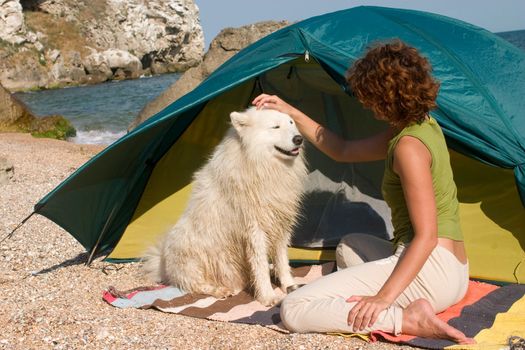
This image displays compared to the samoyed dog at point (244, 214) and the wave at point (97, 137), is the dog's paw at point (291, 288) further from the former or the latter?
the wave at point (97, 137)

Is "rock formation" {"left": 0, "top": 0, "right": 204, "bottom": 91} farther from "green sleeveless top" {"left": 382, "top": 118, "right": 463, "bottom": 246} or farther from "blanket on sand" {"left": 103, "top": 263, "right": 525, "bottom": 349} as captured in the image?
"green sleeveless top" {"left": 382, "top": 118, "right": 463, "bottom": 246}

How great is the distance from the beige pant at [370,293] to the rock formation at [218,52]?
21.8 ft

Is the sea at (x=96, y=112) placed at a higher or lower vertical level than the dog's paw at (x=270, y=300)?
lower

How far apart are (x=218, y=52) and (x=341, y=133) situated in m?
5.05

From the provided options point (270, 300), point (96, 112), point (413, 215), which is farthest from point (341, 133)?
point (96, 112)

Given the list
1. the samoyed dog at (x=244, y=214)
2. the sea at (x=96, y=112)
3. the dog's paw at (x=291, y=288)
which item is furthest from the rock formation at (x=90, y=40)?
the dog's paw at (x=291, y=288)

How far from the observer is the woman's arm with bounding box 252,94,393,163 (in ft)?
12.4

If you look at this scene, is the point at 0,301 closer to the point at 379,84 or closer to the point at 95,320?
the point at 95,320

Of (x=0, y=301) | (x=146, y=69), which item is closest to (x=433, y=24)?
(x=0, y=301)

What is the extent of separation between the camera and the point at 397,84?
3.12m

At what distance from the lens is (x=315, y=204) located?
519 centimetres

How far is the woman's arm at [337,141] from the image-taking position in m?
3.79

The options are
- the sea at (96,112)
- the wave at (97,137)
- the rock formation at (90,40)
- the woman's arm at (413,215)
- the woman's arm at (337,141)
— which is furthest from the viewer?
the rock formation at (90,40)

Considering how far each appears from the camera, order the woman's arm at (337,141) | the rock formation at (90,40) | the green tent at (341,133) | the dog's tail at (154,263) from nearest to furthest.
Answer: the woman's arm at (337,141), the green tent at (341,133), the dog's tail at (154,263), the rock formation at (90,40)
